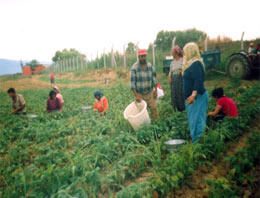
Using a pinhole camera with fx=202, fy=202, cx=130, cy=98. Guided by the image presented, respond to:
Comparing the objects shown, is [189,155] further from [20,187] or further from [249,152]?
[20,187]

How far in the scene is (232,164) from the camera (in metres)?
2.55

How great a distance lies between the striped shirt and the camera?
416 centimetres

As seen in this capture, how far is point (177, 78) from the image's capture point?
4.28m

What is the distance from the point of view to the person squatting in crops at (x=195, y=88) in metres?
2.93

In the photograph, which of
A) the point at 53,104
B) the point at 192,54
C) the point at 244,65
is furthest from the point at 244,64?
the point at 53,104

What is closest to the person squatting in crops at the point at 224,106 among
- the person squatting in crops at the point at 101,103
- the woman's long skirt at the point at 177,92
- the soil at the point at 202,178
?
the woman's long skirt at the point at 177,92

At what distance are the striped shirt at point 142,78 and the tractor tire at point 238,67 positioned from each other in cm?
442

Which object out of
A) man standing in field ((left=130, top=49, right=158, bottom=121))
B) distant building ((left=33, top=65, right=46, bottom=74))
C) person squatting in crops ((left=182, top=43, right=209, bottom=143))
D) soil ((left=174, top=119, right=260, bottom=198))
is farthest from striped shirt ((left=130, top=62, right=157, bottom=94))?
distant building ((left=33, top=65, right=46, bottom=74))

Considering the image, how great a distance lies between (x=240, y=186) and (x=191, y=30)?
35.0m

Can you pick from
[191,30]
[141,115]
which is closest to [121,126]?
[141,115]

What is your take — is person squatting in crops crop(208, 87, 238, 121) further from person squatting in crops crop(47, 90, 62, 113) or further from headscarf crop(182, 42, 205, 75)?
person squatting in crops crop(47, 90, 62, 113)

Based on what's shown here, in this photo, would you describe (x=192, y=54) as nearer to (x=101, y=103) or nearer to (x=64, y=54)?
(x=101, y=103)

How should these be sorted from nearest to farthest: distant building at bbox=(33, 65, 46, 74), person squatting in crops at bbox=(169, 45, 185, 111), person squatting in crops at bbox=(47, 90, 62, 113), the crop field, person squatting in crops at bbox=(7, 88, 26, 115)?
1. the crop field
2. person squatting in crops at bbox=(169, 45, 185, 111)
3. person squatting in crops at bbox=(7, 88, 26, 115)
4. person squatting in crops at bbox=(47, 90, 62, 113)
5. distant building at bbox=(33, 65, 46, 74)

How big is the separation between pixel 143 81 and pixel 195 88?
146 centimetres
